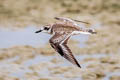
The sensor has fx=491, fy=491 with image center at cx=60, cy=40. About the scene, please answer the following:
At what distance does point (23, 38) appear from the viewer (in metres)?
13.4

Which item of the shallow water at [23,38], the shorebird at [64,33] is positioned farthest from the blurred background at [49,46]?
the shorebird at [64,33]

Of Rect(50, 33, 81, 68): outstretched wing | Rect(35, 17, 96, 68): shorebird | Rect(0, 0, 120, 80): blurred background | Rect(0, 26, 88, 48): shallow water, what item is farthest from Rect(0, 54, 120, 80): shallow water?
Rect(50, 33, 81, 68): outstretched wing

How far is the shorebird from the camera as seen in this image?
9.02 meters

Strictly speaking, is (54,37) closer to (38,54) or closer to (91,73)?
(91,73)

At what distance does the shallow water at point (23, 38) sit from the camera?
13.2 meters

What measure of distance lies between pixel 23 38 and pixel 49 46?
2.62 feet

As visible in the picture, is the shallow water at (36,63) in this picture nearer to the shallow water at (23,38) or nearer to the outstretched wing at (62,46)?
the shallow water at (23,38)

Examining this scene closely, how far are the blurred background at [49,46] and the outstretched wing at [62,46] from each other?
207 cm

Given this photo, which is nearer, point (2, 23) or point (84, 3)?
point (2, 23)

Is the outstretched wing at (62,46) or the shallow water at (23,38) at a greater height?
the outstretched wing at (62,46)

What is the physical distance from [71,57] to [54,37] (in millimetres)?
834

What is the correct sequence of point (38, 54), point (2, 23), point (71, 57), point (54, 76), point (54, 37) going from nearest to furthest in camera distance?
point (71, 57), point (54, 37), point (54, 76), point (38, 54), point (2, 23)

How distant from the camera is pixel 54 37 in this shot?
9578 mm

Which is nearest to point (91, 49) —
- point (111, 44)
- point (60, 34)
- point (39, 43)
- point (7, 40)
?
point (111, 44)
